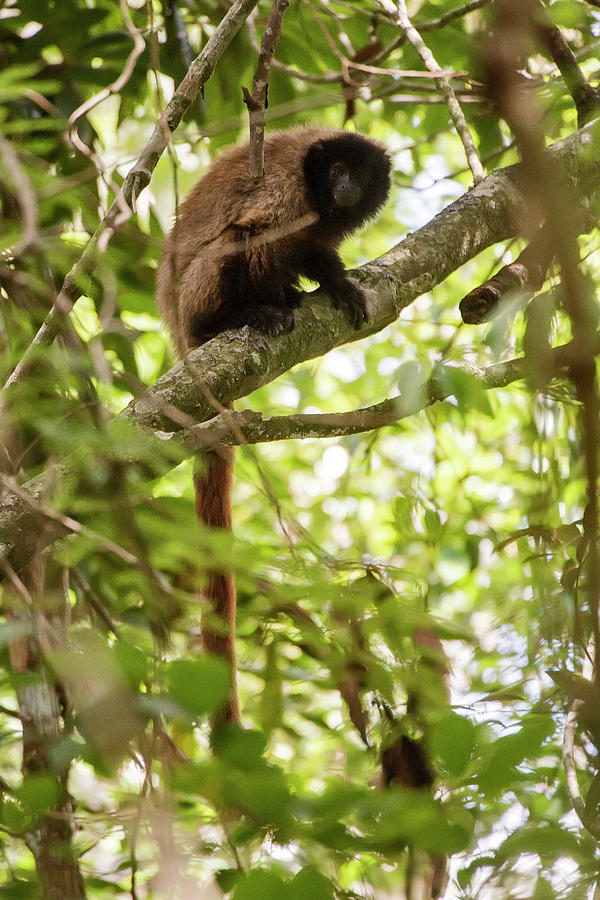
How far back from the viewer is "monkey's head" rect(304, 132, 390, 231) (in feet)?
11.4

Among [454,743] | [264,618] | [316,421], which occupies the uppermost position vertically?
[316,421]

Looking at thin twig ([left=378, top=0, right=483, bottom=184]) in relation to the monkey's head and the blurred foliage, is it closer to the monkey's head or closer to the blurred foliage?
the blurred foliage

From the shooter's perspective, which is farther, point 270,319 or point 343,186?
point 343,186

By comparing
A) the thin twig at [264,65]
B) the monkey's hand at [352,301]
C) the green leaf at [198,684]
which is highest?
the thin twig at [264,65]

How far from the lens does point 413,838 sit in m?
1.16

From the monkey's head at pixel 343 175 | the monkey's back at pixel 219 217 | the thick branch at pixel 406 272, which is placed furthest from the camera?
the monkey's head at pixel 343 175

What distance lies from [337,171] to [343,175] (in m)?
0.03

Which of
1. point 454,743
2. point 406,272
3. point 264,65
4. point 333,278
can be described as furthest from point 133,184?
point 454,743

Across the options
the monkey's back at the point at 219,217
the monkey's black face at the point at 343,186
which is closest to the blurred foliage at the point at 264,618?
the monkey's back at the point at 219,217

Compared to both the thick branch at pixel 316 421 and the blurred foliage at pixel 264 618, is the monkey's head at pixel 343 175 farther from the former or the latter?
the thick branch at pixel 316 421

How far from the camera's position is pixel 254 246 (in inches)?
120

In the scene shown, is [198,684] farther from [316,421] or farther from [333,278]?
[333,278]

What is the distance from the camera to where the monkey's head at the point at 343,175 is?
11.4 feet

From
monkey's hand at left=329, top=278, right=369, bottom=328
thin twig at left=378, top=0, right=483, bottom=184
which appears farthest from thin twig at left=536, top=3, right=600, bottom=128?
monkey's hand at left=329, top=278, right=369, bottom=328
